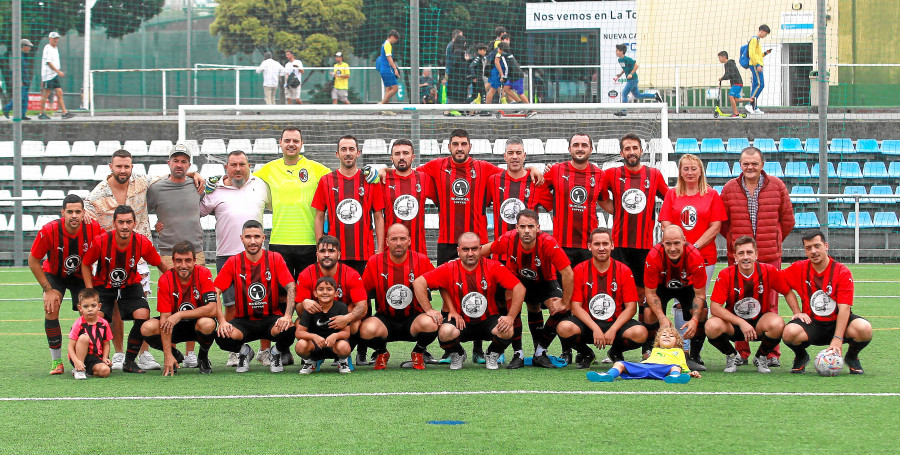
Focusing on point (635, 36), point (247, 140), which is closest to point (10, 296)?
point (247, 140)

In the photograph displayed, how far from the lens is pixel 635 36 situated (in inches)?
651

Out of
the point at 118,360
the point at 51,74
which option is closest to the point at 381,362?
the point at 118,360

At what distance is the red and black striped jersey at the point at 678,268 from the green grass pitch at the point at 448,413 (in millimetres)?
700

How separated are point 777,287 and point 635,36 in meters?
10.5

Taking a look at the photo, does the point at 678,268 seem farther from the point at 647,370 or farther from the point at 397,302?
the point at 397,302

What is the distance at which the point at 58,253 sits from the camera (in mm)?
6930

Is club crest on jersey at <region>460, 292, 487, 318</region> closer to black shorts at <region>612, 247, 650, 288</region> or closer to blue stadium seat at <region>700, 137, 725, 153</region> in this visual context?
black shorts at <region>612, 247, 650, 288</region>

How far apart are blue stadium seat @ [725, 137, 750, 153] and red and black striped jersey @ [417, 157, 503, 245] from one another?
9593 millimetres

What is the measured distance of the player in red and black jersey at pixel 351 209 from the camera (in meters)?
7.43

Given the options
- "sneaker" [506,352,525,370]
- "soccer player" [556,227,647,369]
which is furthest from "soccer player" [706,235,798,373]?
"sneaker" [506,352,525,370]

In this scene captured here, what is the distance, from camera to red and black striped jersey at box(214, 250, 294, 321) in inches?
270

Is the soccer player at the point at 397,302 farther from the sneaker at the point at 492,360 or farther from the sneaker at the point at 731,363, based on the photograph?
the sneaker at the point at 731,363

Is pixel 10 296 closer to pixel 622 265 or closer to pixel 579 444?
pixel 622 265

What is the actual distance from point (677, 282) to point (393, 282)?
193 cm
